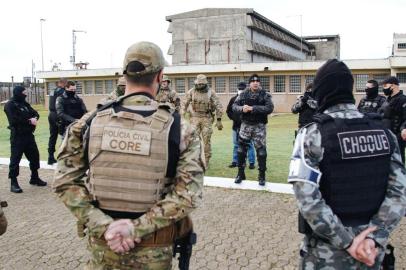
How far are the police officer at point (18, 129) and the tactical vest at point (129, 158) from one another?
551 cm

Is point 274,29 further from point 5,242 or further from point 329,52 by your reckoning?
point 5,242

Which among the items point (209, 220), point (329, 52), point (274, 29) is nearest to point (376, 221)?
point (209, 220)

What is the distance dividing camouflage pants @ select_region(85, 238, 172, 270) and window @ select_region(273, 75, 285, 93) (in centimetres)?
2878

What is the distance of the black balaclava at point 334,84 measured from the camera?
2.36 metres

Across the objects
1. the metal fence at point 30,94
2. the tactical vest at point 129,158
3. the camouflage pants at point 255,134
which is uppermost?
the metal fence at point 30,94

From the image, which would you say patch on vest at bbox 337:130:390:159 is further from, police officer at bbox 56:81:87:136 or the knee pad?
police officer at bbox 56:81:87:136

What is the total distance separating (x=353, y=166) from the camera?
2250 mm

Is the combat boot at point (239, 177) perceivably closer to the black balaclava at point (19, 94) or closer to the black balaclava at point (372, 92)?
the black balaclava at point (372, 92)

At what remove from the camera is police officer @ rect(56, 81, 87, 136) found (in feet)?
27.6

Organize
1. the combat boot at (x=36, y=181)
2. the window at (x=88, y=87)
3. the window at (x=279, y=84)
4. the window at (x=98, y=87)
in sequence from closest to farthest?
the combat boot at (x=36, y=181) → the window at (x=279, y=84) → the window at (x=98, y=87) → the window at (x=88, y=87)

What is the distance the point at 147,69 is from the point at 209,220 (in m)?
3.56

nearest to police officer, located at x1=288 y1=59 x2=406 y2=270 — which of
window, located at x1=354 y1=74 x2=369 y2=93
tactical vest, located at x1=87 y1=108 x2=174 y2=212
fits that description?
tactical vest, located at x1=87 y1=108 x2=174 y2=212

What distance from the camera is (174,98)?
28.7 ft

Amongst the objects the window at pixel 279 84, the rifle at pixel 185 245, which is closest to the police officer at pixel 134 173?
the rifle at pixel 185 245
